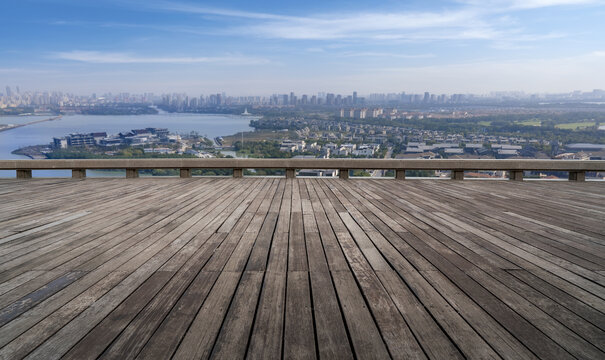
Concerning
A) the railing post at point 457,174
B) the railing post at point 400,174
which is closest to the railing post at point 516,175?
the railing post at point 457,174

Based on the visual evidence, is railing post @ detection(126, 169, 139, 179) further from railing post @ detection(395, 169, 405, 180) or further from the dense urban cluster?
the dense urban cluster

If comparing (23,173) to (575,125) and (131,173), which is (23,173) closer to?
(131,173)

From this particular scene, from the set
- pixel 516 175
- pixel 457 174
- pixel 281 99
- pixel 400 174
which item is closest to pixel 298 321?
pixel 400 174

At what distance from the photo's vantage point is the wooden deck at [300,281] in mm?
1654

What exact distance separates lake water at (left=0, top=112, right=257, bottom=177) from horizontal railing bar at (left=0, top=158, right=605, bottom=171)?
0.47 metres

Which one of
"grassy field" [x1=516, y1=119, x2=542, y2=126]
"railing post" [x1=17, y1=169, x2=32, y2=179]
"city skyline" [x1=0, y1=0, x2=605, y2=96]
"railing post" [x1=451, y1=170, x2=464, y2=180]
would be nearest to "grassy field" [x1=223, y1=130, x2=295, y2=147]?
"railing post" [x1=17, y1=169, x2=32, y2=179]

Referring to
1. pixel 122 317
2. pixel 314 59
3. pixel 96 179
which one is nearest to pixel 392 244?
pixel 122 317

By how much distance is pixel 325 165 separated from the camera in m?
7.64

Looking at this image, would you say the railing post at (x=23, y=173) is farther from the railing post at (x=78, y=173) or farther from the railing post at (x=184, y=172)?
the railing post at (x=184, y=172)

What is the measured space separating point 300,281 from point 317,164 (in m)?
5.40

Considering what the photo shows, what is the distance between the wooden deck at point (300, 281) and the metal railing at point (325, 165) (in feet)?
8.67

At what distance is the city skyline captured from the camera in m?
29.7

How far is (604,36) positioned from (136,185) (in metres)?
10.9

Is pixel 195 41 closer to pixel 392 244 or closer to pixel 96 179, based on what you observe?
pixel 96 179
